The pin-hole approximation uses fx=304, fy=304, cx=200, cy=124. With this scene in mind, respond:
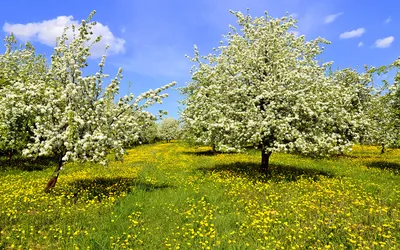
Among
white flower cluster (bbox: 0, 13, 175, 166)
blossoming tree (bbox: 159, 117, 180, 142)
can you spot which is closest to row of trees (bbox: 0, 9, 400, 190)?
white flower cluster (bbox: 0, 13, 175, 166)

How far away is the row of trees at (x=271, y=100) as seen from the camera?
60.4 feet

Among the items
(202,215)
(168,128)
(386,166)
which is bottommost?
(202,215)

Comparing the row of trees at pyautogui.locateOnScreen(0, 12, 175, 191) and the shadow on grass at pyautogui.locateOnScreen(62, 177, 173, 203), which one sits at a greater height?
the row of trees at pyautogui.locateOnScreen(0, 12, 175, 191)

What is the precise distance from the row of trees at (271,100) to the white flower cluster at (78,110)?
605 centimetres

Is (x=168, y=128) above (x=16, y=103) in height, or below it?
above

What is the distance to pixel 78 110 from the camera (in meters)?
14.0

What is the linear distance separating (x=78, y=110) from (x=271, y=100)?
11593 millimetres

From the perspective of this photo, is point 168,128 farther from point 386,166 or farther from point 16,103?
point 16,103

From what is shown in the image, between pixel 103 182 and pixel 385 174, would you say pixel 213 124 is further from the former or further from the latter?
pixel 385 174

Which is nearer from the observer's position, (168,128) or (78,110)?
(78,110)

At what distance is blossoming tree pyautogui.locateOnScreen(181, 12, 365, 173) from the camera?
18375mm

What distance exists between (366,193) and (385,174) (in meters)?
8.45

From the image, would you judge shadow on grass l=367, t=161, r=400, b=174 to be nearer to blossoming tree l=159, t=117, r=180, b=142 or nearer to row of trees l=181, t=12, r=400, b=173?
row of trees l=181, t=12, r=400, b=173

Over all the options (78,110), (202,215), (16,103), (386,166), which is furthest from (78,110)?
(386,166)
